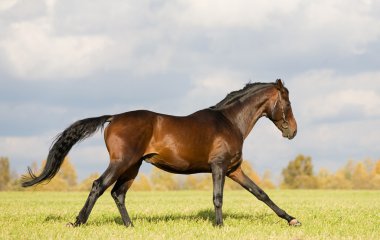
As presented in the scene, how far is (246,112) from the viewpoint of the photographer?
1118 centimetres

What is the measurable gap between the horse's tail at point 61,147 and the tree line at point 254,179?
46454 mm

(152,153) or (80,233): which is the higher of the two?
(152,153)

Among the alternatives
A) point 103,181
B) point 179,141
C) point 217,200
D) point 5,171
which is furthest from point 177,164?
point 5,171

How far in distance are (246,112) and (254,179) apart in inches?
2682

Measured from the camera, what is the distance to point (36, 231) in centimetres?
966

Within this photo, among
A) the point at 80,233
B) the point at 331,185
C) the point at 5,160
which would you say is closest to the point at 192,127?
the point at 80,233

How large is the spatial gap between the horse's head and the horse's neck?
0.21 m

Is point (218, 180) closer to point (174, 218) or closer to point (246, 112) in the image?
point (246, 112)

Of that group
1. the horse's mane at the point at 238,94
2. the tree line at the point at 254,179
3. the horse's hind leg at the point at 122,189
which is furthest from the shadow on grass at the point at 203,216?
the tree line at the point at 254,179

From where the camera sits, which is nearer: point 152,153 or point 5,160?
point 152,153

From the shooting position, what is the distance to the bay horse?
9844 millimetres

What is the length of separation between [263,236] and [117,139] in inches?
129

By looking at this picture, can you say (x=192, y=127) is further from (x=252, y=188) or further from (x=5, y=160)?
(x=5, y=160)

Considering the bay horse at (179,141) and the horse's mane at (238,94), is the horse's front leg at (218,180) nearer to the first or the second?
the bay horse at (179,141)
